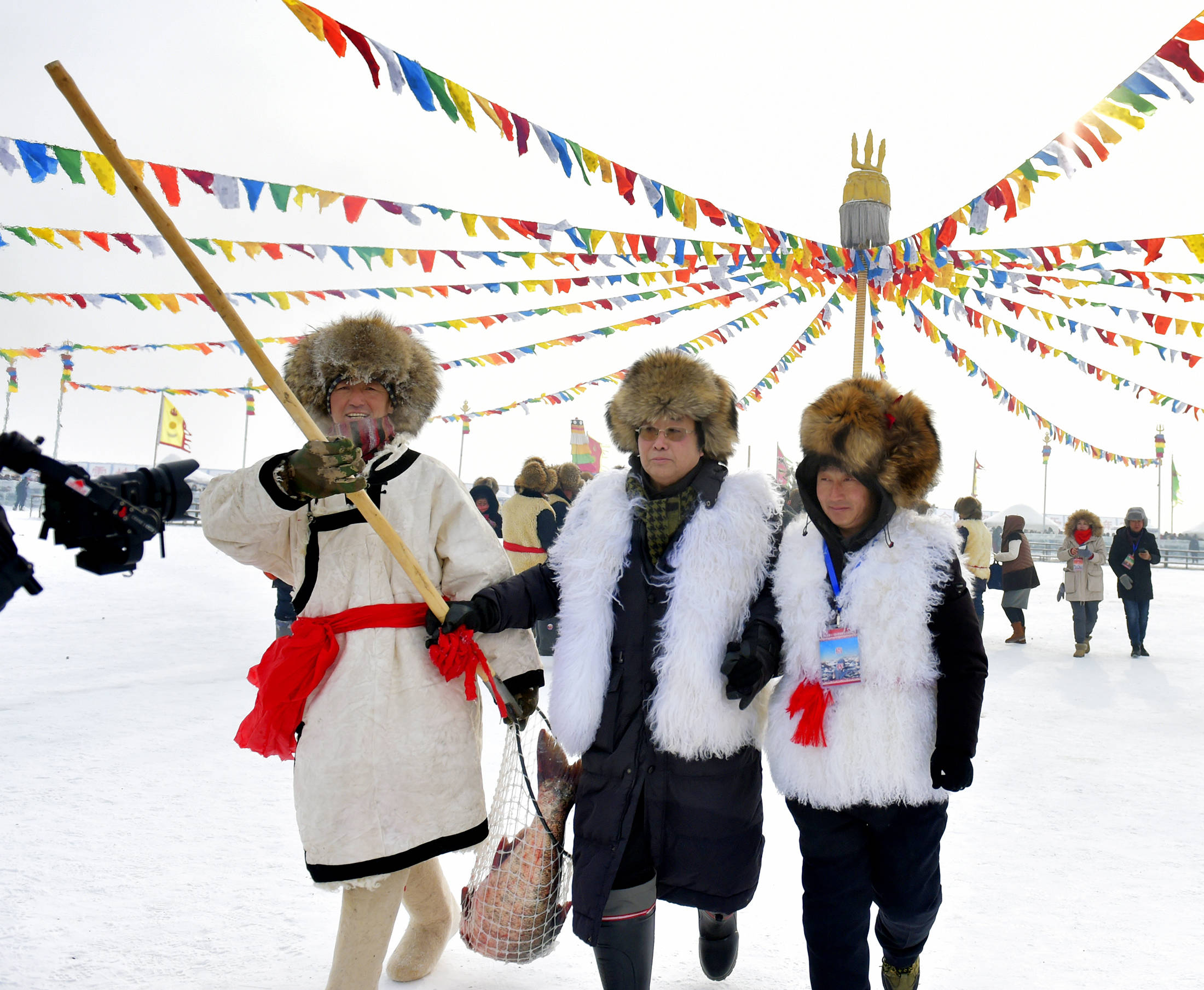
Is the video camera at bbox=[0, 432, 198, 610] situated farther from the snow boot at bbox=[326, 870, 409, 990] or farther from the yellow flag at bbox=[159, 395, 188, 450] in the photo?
the yellow flag at bbox=[159, 395, 188, 450]

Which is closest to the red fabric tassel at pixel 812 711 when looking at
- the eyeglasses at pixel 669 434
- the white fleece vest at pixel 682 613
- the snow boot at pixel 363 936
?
the white fleece vest at pixel 682 613

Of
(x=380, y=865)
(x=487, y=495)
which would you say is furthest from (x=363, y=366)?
(x=487, y=495)

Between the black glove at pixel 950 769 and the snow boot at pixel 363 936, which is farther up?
the black glove at pixel 950 769

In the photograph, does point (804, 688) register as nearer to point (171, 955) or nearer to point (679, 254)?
point (171, 955)

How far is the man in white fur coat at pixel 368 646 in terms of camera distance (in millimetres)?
1826

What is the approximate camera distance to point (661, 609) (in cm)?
207

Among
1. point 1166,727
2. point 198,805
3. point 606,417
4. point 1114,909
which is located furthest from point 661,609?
point 1166,727

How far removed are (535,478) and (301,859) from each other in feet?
13.5

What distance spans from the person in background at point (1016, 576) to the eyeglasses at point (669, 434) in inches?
296

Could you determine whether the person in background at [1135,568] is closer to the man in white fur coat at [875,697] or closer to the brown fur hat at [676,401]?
the man in white fur coat at [875,697]

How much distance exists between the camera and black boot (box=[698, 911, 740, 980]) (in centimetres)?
213

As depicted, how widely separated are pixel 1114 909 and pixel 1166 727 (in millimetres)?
3158

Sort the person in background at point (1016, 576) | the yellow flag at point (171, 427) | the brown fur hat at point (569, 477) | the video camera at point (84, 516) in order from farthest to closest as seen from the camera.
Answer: the yellow flag at point (171, 427) → the person in background at point (1016, 576) → the brown fur hat at point (569, 477) → the video camera at point (84, 516)

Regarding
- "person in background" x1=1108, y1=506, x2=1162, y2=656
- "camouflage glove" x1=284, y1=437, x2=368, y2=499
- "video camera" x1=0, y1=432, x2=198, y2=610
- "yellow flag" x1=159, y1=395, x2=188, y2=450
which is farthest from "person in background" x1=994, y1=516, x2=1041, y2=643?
"yellow flag" x1=159, y1=395, x2=188, y2=450
